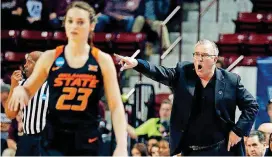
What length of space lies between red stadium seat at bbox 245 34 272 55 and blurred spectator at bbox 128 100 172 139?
2031mm

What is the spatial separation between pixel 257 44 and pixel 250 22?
2.47 feet

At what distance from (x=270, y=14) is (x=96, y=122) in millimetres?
6015

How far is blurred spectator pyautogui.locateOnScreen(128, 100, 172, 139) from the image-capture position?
773 cm

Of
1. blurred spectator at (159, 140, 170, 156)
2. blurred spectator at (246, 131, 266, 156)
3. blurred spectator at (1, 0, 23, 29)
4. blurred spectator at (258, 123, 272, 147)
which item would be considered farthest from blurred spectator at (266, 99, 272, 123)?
blurred spectator at (1, 0, 23, 29)

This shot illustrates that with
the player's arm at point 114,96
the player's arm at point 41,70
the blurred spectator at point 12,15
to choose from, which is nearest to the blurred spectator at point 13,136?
the player's arm at point 41,70

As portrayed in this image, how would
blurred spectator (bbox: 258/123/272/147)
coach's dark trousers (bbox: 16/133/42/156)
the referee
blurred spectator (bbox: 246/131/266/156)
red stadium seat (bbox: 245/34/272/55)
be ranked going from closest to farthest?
the referee < coach's dark trousers (bbox: 16/133/42/156) < blurred spectator (bbox: 246/131/266/156) < blurred spectator (bbox: 258/123/272/147) < red stadium seat (bbox: 245/34/272/55)

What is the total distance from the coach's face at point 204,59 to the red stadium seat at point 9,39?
16.5 feet

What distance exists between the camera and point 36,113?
5.75 meters

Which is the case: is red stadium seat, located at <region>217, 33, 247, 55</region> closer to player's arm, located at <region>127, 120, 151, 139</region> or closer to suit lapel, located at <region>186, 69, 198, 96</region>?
player's arm, located at <region>127, 120, 151, 139</region>

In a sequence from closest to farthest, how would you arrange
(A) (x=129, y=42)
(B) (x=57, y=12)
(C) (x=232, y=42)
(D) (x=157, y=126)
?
(D) (x=157, y=126)
(C) (x=232, y=42)
(A) (x=129, y=42)
(B) (x=57, y=12)

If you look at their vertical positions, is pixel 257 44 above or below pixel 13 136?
above

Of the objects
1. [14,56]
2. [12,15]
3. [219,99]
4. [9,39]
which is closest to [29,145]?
[219,99]

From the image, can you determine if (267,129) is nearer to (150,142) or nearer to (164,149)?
(164,149)

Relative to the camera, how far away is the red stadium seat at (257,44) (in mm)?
9422
